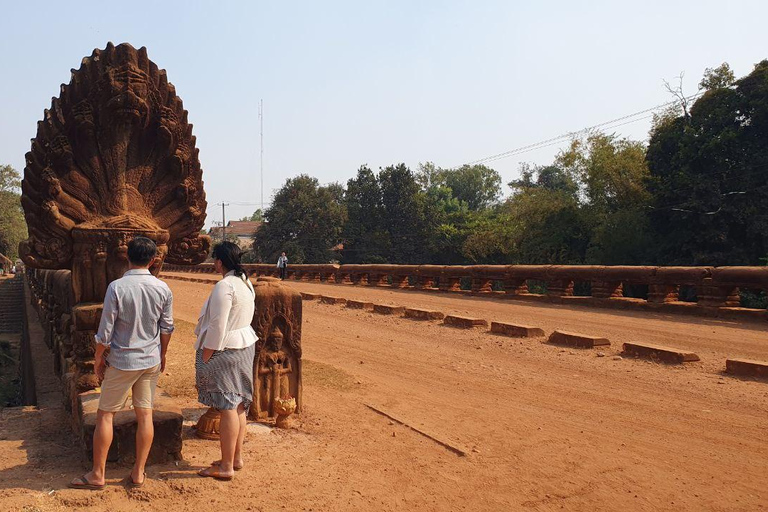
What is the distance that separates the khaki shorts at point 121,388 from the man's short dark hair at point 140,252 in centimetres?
68

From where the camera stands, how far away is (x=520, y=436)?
5.48 meters

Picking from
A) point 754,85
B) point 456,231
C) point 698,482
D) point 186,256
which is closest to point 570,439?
point 698,482

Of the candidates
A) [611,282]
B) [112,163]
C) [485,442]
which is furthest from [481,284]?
[112,163]

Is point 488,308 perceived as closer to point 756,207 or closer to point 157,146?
point 157,146

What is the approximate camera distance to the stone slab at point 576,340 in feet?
29.8

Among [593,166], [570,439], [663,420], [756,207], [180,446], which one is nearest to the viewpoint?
[180,446]

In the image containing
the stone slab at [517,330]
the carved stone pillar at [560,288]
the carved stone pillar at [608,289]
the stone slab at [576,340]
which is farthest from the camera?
the carved stone pillar at [560,288]

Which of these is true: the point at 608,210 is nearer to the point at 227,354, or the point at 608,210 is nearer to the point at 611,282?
the point at 611,282

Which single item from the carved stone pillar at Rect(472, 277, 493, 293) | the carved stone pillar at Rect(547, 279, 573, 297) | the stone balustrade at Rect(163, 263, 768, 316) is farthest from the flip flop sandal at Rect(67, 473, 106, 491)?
the carved stone pillar at Rect(472, 277, 493, 293)

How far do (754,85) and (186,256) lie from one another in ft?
69.3

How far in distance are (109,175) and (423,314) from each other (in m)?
8.01

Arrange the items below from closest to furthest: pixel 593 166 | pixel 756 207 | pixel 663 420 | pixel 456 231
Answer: pixel 663 420, pixel 756 207, pixel 593 166, pixel 456 231

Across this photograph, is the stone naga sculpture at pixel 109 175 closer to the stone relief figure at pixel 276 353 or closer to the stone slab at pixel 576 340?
the stone relief figure at pixel 276 353

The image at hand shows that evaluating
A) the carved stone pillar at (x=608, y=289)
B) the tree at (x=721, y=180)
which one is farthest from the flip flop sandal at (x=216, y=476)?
the tree at (x=721, y=180)
